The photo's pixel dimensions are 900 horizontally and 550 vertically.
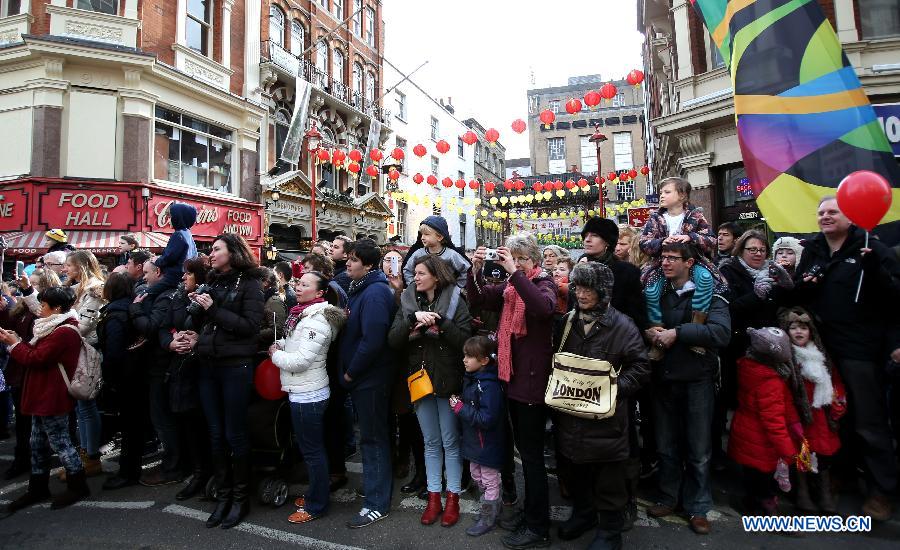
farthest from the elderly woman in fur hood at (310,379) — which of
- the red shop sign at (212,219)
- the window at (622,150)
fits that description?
the window at (622,150)

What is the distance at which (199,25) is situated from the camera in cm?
1495

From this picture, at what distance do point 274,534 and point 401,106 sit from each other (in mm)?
28099

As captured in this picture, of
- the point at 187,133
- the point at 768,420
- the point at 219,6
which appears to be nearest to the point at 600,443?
the point at 768,420

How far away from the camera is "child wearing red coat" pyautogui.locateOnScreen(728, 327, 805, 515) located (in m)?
3.45

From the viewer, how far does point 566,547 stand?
3293 mm

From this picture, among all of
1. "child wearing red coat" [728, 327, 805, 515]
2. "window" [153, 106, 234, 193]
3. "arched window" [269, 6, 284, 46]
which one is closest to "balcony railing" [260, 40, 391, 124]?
"arched window" [269, 6, 284, 46]

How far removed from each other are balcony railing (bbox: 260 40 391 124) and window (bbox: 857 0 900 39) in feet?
57.1

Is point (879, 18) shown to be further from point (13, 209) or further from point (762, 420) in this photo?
point (13, 209)

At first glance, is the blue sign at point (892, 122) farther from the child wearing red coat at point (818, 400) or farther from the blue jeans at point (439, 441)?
the blue jeans at point (439, 441)

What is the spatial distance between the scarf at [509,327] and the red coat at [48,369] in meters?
3.94

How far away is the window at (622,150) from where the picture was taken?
149 feet

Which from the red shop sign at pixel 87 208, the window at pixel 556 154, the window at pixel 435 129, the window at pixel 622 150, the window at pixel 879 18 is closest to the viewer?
the window at pixel 879 18

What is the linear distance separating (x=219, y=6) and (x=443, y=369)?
17.4 meters

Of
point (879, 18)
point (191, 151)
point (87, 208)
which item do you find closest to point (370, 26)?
point (191, 151)
